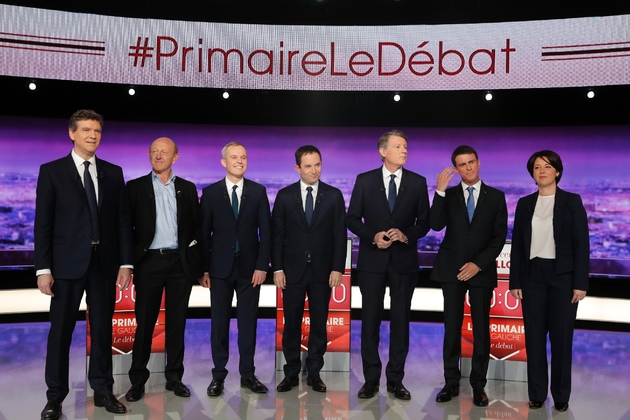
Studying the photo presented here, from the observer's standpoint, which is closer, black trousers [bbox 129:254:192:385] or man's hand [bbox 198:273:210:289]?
black trousers [bbox 129:254:192:385]

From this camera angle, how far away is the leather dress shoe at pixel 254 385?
4613 millimetres

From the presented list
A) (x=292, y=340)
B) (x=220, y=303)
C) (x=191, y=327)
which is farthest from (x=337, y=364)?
(x=191, y=327)

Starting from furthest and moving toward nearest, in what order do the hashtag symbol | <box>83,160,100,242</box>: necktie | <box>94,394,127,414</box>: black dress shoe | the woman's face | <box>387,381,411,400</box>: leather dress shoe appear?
1. the hashtag symbol
2. <box>387,381,411,400</box>: leather dress shoe
3. the woman's face
4. <box>94,394,127,414</box>: black dress shoe
5. <box>83,160,100,242</box>: necktie

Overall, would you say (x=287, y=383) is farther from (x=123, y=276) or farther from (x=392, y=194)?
(x=392, y=194)

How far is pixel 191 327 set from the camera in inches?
291

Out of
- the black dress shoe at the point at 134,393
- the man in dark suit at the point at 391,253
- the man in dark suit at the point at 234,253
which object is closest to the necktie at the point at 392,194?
the man in dark suit at the point at 391,253

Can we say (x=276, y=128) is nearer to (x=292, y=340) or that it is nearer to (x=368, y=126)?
(x=368, y=126)

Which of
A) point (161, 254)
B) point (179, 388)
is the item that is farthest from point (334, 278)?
→ point (179, 388)

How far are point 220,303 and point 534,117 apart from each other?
518cm

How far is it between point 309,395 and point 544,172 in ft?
8.12

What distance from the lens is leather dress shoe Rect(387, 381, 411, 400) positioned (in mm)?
4482

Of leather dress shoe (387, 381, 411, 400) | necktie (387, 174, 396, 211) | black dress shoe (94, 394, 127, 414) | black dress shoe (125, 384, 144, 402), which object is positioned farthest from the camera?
necktie (387, 174, 396, 211)

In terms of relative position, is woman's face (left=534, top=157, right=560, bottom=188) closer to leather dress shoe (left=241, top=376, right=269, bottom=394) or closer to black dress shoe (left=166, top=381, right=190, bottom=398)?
leather dress shoe (left=241, top=376, right=269, bottom=394)

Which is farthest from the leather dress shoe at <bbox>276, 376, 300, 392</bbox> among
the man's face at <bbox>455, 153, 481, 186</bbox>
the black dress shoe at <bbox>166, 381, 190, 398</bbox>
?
the man's face at <bbox>455, 153, 481, 186</bbox>
